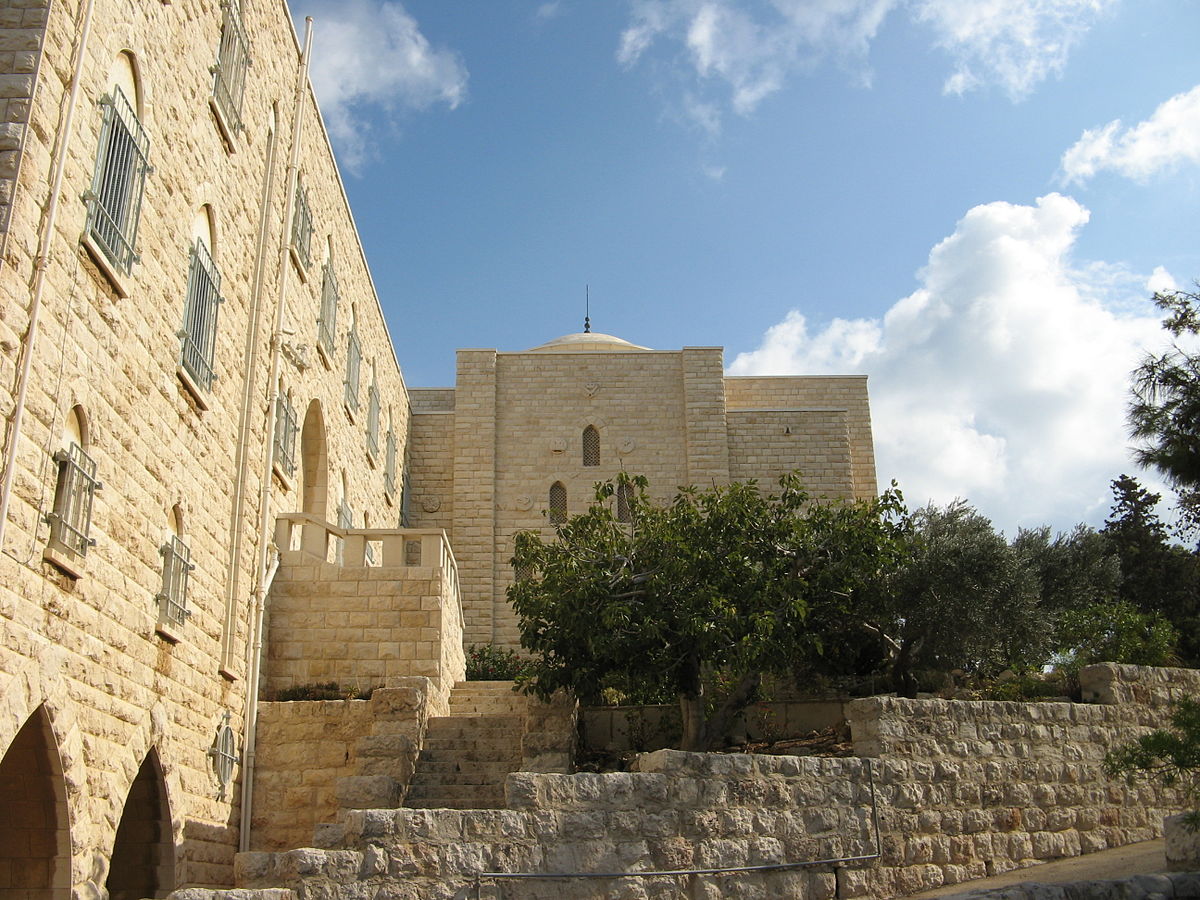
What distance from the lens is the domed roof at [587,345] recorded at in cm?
2536

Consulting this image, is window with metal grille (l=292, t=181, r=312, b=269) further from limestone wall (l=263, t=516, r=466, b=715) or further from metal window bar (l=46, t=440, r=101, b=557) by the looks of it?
metal window bar (l=46, t=440, r=101, b=557)

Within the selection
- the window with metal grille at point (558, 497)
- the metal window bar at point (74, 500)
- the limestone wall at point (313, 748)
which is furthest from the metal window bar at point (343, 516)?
the metal window bar at point (74, 500)

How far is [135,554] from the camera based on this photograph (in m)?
9.05

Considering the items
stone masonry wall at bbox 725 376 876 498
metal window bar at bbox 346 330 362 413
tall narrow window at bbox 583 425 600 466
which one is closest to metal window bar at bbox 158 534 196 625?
metal window bar at bbox 346 330 362 413

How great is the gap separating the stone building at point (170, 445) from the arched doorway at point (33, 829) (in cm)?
2

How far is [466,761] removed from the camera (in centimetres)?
1112

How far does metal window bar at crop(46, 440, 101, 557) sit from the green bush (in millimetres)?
11374

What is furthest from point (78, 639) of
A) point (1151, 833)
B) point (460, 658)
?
point (1151, 833)

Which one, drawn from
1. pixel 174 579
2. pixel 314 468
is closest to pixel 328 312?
pixel 314 468

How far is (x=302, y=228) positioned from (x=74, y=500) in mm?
7085

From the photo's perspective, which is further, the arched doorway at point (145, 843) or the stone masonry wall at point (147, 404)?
the arched doorway at point (145, 843)

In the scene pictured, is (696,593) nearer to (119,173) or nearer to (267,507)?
(267,507)

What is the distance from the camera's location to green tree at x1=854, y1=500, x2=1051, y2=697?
43.2 ft

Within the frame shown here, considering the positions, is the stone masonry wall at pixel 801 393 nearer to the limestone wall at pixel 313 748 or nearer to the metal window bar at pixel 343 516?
the metal window bar at pixel 343 516
